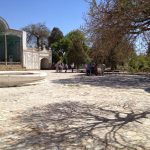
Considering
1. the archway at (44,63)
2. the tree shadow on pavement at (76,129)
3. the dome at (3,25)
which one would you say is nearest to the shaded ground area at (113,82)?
the tree shadow on pavement at (76,129)

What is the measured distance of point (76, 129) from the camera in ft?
24.4

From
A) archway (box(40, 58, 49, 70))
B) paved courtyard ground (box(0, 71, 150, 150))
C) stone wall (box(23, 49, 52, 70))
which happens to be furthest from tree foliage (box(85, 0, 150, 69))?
archway (box(40, 58, 49, 70))

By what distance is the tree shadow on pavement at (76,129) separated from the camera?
6273 mm

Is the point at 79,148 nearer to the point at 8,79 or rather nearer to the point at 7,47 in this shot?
the point at 8,79

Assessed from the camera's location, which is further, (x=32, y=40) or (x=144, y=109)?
(x=32, y=40)

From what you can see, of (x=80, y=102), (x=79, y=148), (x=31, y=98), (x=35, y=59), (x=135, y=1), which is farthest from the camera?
(x=35, y=59)

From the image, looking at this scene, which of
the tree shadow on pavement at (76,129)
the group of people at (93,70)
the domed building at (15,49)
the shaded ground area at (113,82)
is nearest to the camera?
the tree shadow on pavement at (76,129)

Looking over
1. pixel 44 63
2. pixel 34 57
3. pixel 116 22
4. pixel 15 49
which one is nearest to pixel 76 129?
pixel 116 22

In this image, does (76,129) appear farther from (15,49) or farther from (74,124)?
(15,49)

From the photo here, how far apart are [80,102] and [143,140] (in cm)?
516

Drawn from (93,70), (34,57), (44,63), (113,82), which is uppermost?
(34,57)

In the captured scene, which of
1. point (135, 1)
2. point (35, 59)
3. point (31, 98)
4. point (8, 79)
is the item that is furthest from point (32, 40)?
point (135, 1)

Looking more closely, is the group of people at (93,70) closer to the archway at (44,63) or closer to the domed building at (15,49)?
the domed building at (15,49)

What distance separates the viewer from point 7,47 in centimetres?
5469
